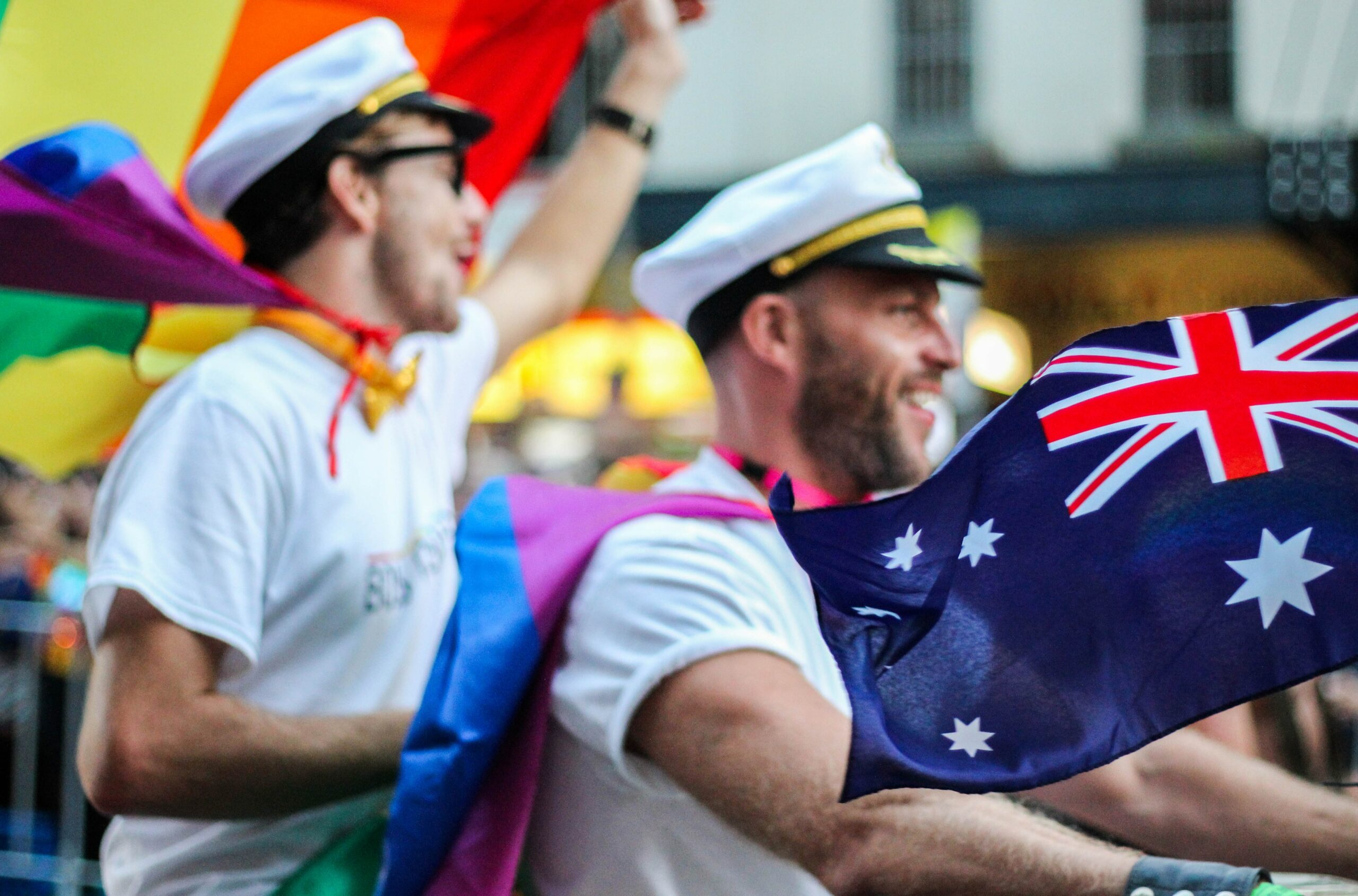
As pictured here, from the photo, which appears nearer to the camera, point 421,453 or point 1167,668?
point 1167,668

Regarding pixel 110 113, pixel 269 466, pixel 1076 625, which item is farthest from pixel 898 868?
pixel 110 113

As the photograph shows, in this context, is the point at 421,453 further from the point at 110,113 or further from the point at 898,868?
the point at 898,868

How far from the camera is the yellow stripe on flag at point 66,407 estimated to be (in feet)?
9.89

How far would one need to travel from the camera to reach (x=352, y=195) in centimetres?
275

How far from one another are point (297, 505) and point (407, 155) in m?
0.75

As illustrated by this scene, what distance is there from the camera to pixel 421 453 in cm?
278

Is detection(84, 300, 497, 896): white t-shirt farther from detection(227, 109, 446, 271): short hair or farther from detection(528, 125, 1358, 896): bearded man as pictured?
detection(528, 125, 1358, 896): bearded man

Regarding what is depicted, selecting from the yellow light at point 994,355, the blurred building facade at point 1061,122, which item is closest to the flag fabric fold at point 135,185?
the yellow light at point 994,355

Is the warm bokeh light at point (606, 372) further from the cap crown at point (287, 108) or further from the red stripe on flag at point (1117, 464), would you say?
the red stripe on flag at point (1117, 464)

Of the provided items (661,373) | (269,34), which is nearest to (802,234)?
(269,34)

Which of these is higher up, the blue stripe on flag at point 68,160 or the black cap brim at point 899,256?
the blue stripe on flag at point 68,160

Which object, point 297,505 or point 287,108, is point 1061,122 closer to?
point 287,108

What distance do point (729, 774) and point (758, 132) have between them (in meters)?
14.2

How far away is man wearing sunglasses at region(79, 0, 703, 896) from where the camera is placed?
2191 mm
